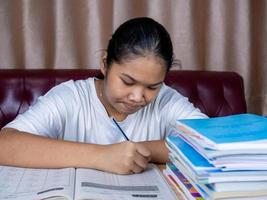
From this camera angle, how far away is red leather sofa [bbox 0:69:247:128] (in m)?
1.73

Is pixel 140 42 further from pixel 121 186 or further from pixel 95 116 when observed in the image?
pixel 121 186

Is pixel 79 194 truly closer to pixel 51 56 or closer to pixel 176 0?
pixel 51 56

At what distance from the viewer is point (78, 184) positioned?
84 centimetres

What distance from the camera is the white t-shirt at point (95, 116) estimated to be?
4.31ft

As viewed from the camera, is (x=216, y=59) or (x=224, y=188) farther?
(x=216, y=59)

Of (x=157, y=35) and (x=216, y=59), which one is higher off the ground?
(x=157, y=35)

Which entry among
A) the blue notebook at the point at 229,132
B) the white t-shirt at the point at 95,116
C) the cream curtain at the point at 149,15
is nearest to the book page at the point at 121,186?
the blue notebook at the point at 229,132

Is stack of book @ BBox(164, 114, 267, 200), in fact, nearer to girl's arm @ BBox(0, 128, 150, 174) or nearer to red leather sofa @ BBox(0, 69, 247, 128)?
girl's arm @ BBox(0, 128, 150, 174)

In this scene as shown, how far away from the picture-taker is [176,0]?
199cm

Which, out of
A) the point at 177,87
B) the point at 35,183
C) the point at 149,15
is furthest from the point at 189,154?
the point at 149,15

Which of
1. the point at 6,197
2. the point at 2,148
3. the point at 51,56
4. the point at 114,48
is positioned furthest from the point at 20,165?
the point at 51,56

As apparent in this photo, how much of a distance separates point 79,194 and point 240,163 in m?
0.31

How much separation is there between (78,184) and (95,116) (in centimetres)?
55

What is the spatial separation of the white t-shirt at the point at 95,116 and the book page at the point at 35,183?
0.30 metres
